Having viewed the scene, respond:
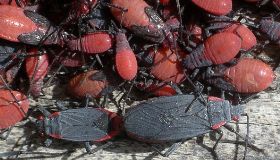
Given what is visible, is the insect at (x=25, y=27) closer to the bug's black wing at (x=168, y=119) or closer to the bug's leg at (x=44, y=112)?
the bug's leg at (x=44, y=112)

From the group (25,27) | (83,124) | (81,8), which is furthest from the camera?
(83,124)

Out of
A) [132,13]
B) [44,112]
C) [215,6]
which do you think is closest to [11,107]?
[44,112]

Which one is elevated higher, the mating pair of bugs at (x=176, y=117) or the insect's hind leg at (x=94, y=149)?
the mating pair of bugs at (x=176, y=117)

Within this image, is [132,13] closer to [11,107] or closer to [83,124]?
[83,124]

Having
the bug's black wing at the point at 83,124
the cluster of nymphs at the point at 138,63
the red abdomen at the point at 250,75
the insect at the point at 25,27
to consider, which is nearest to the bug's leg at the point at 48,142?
the cluster of nymphs at the point at 138,63

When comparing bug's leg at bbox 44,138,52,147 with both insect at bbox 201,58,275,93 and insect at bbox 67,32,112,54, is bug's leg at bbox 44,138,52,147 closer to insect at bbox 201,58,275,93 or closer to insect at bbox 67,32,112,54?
insect at bbox 67,32,112,54

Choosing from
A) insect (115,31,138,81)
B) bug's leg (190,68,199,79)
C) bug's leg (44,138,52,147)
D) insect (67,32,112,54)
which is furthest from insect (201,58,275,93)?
bug's leg (44,138,52,147)
